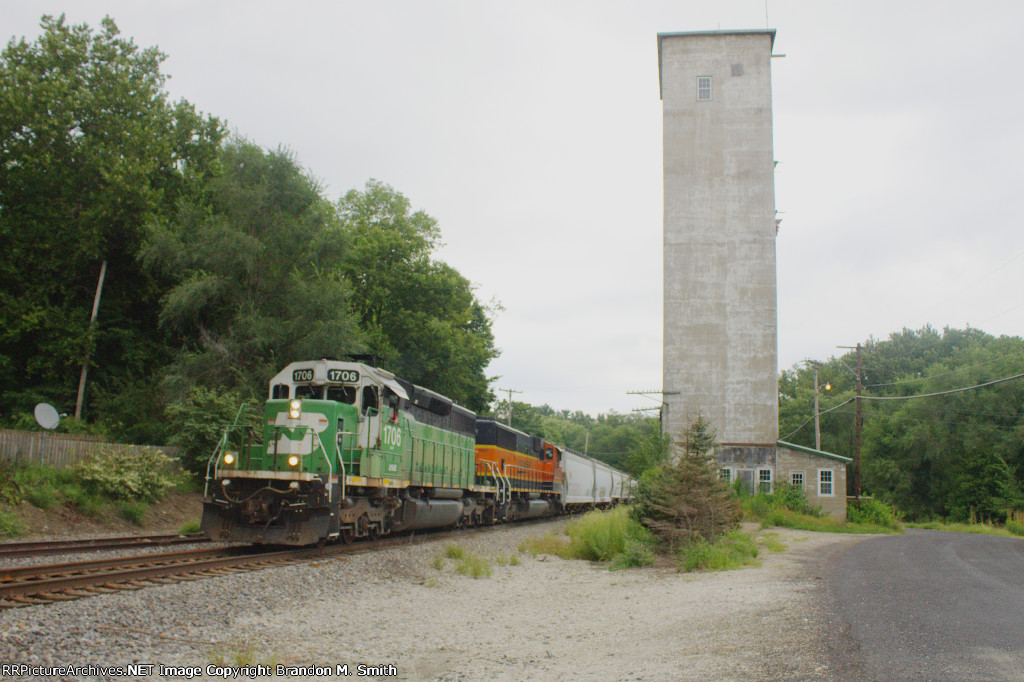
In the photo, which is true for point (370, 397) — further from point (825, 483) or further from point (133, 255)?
point (825, 483)

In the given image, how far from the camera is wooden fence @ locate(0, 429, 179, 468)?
719 inches

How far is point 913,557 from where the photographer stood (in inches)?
596

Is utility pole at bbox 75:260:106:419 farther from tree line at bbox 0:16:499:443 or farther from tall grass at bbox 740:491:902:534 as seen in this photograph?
tall grass at bbox 740:491:902:534

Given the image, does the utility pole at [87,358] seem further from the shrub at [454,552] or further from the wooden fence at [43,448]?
the shrub at [454,552]

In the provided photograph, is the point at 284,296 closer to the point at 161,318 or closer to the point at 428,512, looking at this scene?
the point at 161,318

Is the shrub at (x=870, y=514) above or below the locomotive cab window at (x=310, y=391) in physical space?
below

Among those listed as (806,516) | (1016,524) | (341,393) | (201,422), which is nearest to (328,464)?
(341,393)

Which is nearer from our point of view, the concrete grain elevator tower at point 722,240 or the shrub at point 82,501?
the shrub at point 82,501

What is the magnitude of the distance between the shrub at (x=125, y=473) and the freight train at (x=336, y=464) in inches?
198

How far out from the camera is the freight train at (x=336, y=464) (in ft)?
39.7

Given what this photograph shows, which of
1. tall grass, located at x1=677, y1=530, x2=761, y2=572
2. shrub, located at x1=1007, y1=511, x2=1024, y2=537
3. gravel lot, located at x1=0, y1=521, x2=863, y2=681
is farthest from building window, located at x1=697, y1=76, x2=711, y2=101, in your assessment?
gravel lot, located at x1=0, y1=521, x2=863, y2=681

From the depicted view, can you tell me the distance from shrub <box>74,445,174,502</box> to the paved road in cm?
1718

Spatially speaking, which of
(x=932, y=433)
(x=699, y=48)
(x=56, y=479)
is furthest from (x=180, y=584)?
(x=932, y=433)

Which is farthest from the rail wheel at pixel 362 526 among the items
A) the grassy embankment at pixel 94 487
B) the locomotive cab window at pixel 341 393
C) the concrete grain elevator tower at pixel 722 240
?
the concrete grain elevator tower at pixel 722 240
